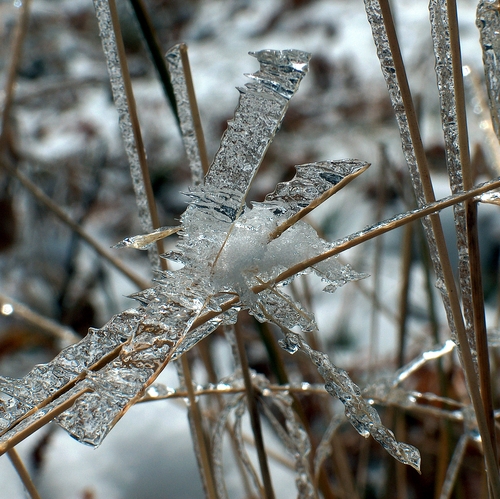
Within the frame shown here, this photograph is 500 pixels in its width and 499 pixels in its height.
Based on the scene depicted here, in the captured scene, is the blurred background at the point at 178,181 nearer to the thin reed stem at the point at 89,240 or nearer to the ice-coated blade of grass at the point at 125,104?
the thin reed stem at the point at 89,240

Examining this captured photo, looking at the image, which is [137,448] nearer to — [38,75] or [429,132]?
[429,132]

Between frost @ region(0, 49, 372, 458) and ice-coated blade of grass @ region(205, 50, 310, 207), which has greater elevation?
ice-coated blade of grass @ region(205, 50, 310, 207)

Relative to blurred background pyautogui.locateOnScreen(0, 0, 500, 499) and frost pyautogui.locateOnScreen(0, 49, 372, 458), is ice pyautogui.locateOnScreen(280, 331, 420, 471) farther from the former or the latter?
blurred background pyautogui.locateOnScreen(0, 0, 500, 499)

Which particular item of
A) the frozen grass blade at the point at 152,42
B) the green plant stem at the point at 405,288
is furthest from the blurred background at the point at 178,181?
the frozen grass blade at the point at 152,42

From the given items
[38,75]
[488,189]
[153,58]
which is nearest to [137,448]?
[153,58]

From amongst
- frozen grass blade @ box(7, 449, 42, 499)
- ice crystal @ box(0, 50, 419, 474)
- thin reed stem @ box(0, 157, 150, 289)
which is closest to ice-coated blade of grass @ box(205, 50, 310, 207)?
ice crystal @ box(0, 50, 419, 474)

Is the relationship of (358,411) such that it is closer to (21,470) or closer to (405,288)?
(21,470)
